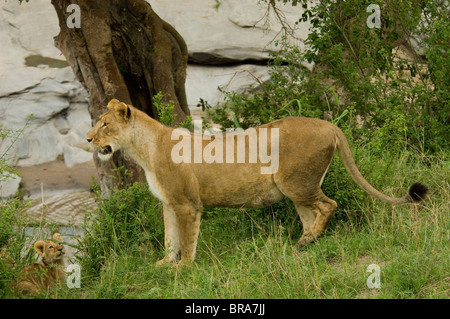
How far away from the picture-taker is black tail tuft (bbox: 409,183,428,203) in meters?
5.82

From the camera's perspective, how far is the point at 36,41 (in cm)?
1648

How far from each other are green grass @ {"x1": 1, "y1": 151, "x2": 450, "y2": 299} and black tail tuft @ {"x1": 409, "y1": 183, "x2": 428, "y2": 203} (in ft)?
0.91

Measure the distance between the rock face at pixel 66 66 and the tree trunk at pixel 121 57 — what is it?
218 inches

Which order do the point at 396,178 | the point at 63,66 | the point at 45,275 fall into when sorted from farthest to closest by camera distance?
the point at 63,66 < the point at 396,178 < the point at 45,275

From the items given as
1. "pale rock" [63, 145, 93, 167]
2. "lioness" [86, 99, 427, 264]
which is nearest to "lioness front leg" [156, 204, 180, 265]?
"lioness" [86, 99, 427, 264]

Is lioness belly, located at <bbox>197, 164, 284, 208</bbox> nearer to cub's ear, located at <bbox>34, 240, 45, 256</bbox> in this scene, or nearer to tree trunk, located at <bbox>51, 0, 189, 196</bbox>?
cub's ear, located at <bbox>34, 240, 45, 256</bbox>

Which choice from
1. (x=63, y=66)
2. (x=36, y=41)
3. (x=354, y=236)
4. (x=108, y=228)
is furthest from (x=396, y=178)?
(x=36, y=41)

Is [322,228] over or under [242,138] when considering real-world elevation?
under

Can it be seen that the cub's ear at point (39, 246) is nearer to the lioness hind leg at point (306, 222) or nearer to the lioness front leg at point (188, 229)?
the lioness front leg at point (188, 229)

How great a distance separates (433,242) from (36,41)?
508 inches

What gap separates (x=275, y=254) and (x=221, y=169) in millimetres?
885

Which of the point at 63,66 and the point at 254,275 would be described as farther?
the point at 63,66

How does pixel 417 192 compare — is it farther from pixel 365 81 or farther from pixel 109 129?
pixel 365 81
